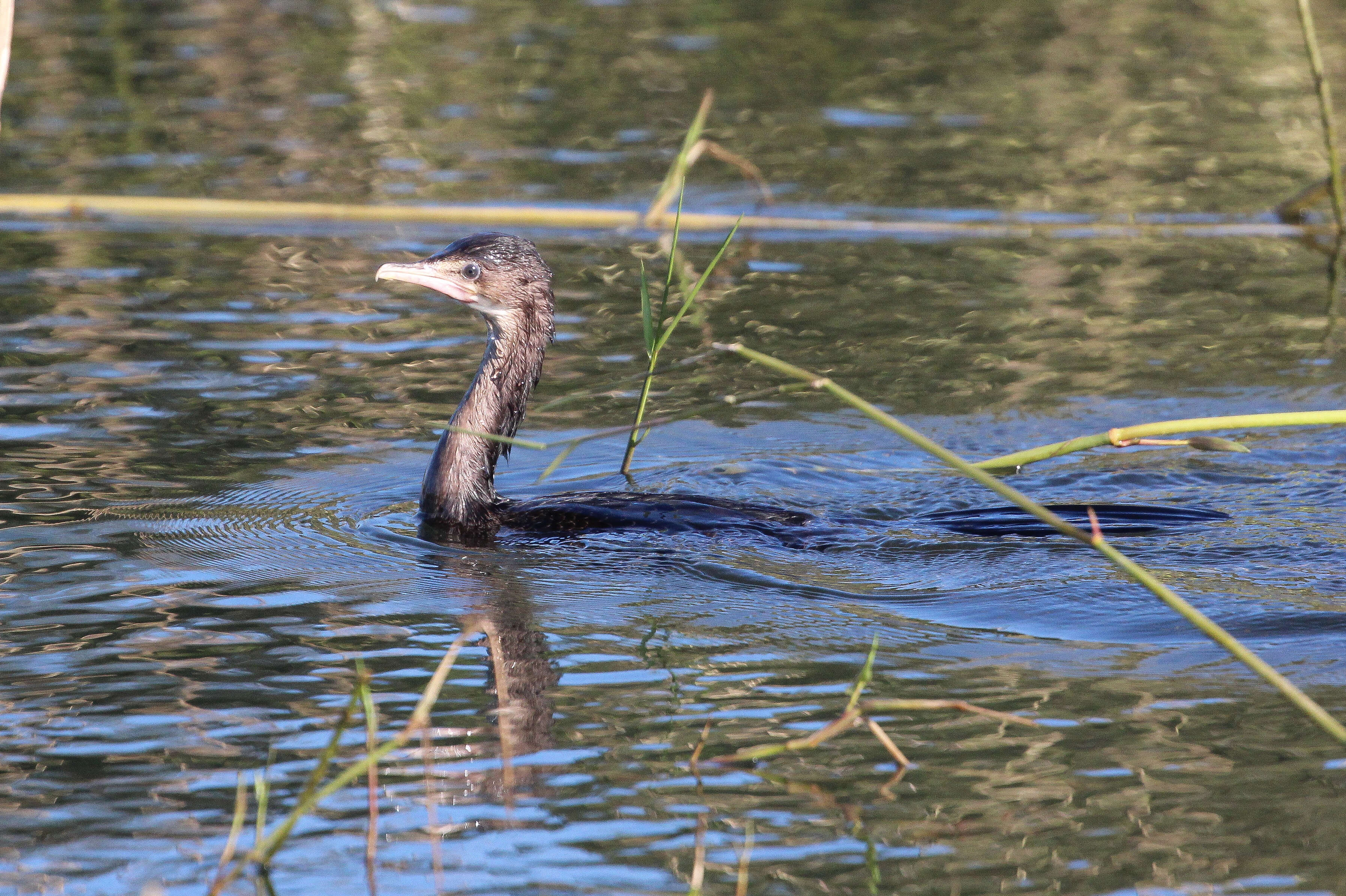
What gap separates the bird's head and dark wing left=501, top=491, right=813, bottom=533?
904 millimetres

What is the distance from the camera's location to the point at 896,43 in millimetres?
18203

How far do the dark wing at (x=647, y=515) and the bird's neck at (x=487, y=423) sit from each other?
160mm

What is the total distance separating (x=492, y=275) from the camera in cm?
738

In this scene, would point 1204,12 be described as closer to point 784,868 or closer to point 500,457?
point 500,457

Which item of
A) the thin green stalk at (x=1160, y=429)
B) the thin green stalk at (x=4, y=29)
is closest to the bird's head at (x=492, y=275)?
the thin green stalk at (x=4, y=29)

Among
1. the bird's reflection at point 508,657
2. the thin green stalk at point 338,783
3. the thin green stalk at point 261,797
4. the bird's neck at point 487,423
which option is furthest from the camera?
the bird's neck at point 487,423

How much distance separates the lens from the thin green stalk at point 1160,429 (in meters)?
4.38

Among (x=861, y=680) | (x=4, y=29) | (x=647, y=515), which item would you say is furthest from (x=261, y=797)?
(x=647, y=515)

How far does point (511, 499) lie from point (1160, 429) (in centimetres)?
378

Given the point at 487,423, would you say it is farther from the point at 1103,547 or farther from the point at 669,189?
the point at 669,189

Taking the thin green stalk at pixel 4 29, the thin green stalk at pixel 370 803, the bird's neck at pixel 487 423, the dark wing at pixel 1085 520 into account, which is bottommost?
the dark wing at pixel 1085 520

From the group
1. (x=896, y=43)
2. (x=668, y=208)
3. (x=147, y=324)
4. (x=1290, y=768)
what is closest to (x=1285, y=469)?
(x=1290, y=768)

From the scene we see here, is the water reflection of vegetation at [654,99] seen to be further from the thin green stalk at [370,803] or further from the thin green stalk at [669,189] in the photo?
the thin green stalk at [370,803]

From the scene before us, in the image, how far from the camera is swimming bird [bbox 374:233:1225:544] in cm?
706
